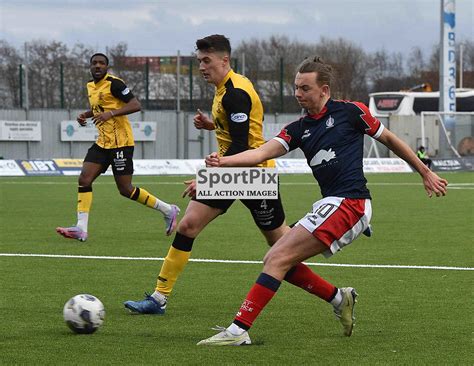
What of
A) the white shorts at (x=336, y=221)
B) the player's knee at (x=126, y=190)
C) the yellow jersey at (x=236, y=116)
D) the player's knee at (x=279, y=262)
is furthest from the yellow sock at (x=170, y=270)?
the player's knee at (x=126, y=190)

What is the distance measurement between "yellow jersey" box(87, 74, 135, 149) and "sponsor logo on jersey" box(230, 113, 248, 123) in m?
5.89

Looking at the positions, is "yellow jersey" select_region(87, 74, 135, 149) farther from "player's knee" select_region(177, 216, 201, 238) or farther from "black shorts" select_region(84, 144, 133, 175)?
"player's knee" select_region(177, 216, 201, 238)

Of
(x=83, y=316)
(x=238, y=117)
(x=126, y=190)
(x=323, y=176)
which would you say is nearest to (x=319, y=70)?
(x=323, y=176)

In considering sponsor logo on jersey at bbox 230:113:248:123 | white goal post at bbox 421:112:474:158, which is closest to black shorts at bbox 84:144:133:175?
sponsor logo on jersey at bbox 230:113:248:123

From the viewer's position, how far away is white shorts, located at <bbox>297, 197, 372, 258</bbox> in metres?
7.45

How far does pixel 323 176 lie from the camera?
25.3ft

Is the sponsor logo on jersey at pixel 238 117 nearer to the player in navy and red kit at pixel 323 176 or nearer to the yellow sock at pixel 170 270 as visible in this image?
the player in navy and red kit at pixel 323 176

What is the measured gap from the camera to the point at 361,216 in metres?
7.57

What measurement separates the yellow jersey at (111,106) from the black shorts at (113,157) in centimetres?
6

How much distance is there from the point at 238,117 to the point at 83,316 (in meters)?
2.12

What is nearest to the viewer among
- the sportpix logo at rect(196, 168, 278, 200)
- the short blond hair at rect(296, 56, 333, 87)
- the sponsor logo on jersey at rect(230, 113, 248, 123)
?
the short blond hair at rect(296, 56, 333, 87)

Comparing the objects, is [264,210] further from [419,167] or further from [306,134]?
[419,167]

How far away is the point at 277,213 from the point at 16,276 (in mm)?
3511

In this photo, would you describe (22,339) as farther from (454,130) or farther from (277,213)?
(454,130)
